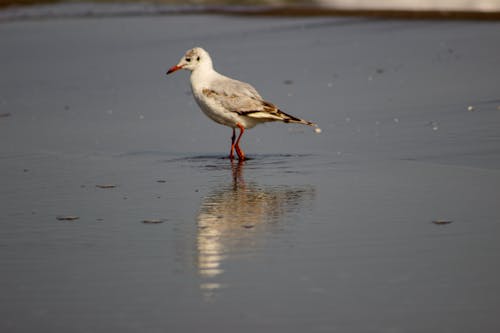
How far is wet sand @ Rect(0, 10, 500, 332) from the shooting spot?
5879 millimetres

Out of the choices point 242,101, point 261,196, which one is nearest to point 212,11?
point 242,101

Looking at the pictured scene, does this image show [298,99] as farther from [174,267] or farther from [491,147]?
[174,267]

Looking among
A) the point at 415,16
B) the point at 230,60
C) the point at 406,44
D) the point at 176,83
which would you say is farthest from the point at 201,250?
the point at 415,16

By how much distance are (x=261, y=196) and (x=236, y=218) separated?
2.92 ft

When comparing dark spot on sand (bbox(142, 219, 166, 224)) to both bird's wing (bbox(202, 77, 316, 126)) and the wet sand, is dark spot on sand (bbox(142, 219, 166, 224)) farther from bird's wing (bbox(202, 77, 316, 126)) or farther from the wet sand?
bird's wing (bbox(202, 77, 316, 126))

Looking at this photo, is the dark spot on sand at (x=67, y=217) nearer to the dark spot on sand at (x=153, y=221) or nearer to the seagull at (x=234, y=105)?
the dark spot on sand at (x=153, y=221)

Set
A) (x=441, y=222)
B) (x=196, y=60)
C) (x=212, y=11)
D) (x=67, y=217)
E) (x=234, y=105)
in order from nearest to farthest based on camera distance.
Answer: (x=441, y=222)
(x=67, y=217)
(x=234, y=105)
(x=196, y=60)
(x=212, y=11)

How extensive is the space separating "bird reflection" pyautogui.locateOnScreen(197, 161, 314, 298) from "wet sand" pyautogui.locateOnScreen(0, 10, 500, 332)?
0.02m

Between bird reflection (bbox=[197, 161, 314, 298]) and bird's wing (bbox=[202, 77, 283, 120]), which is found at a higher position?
bird's wing (bbox=[202, 77, 283, 120])

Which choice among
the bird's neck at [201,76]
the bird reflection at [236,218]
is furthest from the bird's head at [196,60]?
the bird reflection at [236,218]

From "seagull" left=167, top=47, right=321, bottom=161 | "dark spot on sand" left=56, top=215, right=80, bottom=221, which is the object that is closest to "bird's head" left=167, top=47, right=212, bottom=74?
"seagull" left=167, top=47, right=321, bottom=161

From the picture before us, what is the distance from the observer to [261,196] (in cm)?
880

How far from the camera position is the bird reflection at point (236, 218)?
22.1ft

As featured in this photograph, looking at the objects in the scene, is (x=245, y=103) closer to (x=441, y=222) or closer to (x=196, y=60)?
(x=196, y=60)
